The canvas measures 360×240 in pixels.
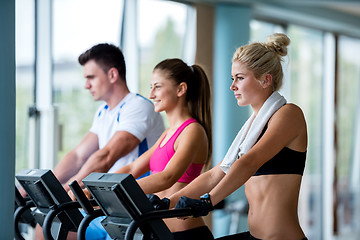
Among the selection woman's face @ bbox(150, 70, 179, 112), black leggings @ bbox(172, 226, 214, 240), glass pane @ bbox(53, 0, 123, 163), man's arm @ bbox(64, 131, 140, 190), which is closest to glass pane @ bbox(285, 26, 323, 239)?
glass pane @ bbox(53, 0, 123, 163)

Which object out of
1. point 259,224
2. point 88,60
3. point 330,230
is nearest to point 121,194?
point 259,224

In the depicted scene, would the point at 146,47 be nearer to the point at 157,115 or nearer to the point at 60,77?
the point at 60,77

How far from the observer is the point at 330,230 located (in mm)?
7605

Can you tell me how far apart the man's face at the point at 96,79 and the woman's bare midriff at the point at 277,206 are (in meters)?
1.34

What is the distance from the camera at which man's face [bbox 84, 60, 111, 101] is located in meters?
3.10

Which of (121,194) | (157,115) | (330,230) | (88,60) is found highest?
(88,60)

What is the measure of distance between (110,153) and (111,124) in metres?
0.29

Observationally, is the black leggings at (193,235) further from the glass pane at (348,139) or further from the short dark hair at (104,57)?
the glass pane at (348,139)

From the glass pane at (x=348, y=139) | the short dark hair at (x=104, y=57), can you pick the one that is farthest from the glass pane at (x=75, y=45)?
the glass pane at (x=348, y=139)

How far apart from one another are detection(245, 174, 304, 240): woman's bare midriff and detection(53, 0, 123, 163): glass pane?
2752 mm

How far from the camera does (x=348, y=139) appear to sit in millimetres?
7969

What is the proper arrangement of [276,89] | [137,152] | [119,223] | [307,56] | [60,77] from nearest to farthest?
[119,223] → [276,89] → [137,152] → [60,77] → [307,56]

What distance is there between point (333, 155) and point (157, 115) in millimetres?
5095

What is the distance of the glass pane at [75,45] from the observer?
4555 mm
